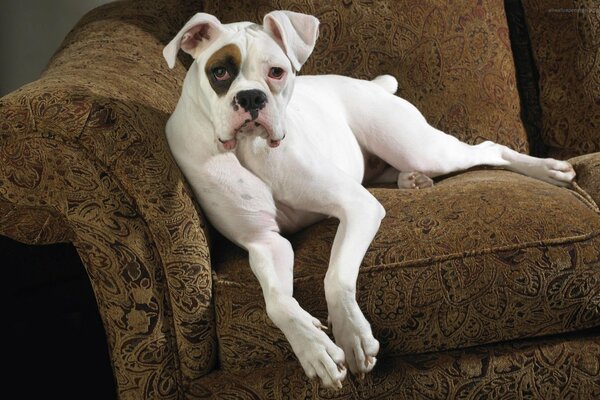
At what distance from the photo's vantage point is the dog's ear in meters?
1.83

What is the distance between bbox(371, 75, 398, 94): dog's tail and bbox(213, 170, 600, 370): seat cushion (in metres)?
0.79

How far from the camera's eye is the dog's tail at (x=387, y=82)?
98.7 inches

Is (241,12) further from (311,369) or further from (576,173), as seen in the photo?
(311,369)

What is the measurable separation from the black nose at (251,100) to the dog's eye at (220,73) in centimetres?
7

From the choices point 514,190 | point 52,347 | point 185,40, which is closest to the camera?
point 185,40

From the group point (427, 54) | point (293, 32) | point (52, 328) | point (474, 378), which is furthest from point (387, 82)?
point (52, 328)

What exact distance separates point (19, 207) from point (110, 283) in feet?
0.81

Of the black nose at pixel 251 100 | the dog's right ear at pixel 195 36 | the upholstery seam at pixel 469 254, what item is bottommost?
the upholstery seam at pixel 469 254

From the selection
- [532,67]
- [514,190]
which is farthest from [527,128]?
[514,190]

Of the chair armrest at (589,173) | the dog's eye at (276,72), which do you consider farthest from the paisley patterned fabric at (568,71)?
the dog's eye at (276,72)

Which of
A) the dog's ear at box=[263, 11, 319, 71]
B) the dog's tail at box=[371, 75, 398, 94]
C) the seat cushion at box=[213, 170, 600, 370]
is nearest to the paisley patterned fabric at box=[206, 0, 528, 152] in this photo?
the dog's tail at box=[371, 75, 398, 94]

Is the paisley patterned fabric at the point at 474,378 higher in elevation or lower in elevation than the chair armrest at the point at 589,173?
lower

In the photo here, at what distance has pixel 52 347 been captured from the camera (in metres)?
2.54

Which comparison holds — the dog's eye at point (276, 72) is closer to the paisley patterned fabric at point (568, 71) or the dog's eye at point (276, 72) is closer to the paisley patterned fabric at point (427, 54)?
the paisley patterned fabric at point (427, 54)
